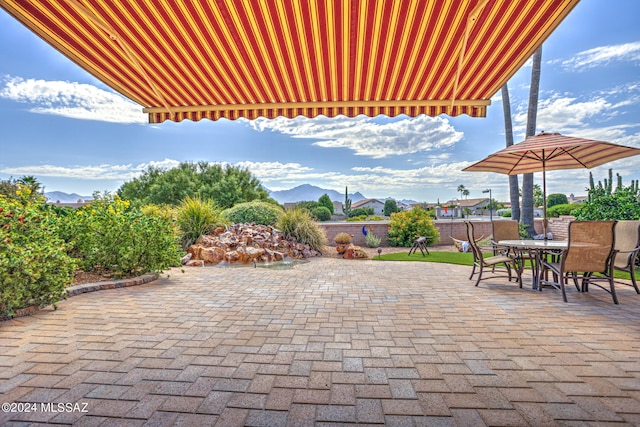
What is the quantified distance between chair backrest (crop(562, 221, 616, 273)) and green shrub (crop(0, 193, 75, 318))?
729 centimetres

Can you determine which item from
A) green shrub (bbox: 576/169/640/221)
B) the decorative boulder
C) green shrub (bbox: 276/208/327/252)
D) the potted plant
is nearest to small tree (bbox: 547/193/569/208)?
green shrub (bbox: 576/169/640/221)

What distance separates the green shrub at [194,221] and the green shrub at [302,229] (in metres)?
2.28

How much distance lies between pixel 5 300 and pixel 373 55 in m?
4.99

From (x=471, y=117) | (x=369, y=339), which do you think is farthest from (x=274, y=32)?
(x=369, y=339)

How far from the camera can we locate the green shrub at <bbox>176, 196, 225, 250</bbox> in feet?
34.1

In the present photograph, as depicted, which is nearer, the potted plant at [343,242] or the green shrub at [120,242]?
the green shrub at [120,242]

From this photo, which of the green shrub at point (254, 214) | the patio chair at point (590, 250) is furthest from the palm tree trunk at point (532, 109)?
the green shrub at point (254, 214)

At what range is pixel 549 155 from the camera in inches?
240

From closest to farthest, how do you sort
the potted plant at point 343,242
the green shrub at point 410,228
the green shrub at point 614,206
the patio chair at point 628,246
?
1. the patio chair at point 628,246
2. the green shrub at point 614,206
3. the potted plant at point 343,242
4. the green shrub at point 410,228

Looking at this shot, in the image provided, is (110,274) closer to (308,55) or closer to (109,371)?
(109,371)

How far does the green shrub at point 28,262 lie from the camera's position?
12.2 feet

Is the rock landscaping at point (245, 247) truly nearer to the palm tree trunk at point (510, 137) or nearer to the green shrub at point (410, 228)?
the green shrub at point (410, 228)

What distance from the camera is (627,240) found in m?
5.24

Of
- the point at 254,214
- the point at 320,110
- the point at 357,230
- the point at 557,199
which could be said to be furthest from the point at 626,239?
the point at 557,199
